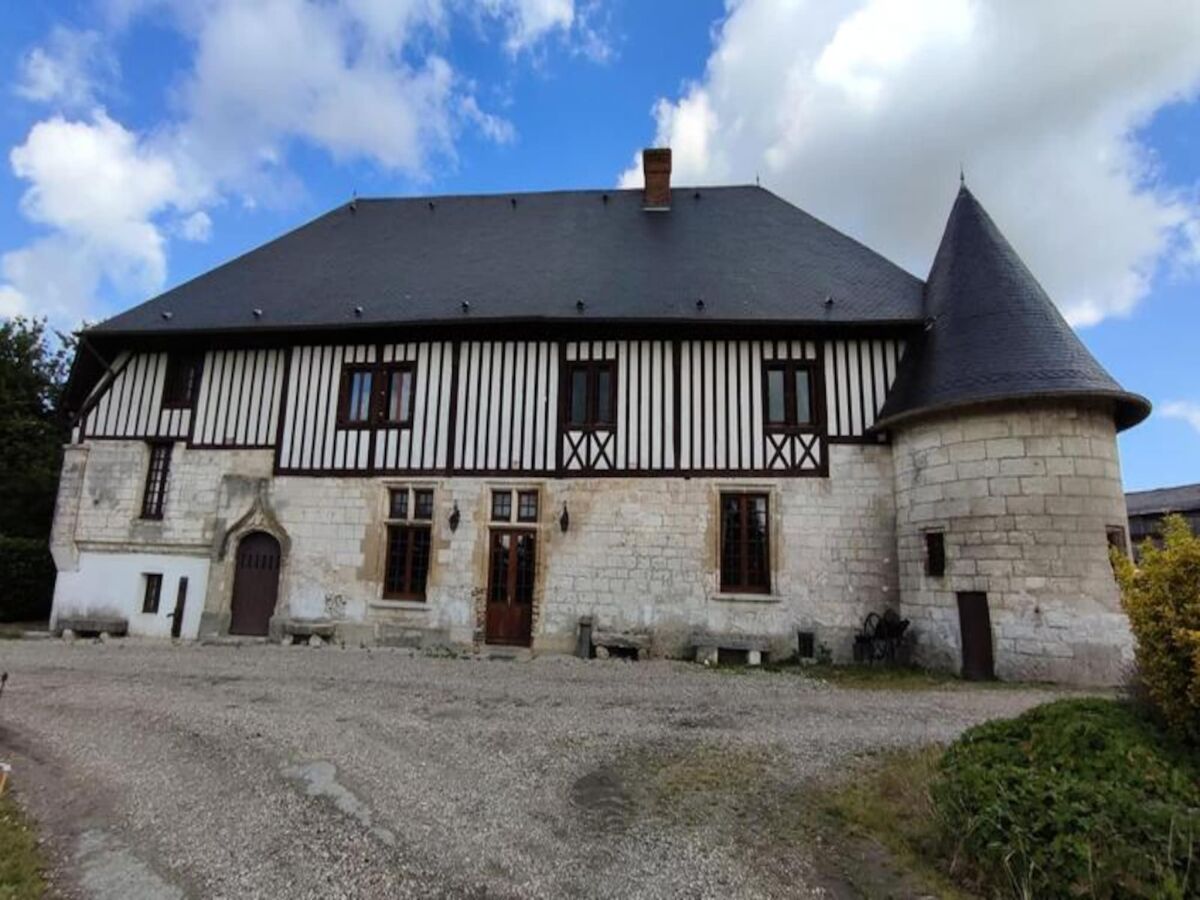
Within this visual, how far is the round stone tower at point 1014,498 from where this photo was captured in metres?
7.78

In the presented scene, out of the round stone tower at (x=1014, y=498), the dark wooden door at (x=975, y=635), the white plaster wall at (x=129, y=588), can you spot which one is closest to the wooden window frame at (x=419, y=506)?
the white plaster wall at (x=129, y=588)

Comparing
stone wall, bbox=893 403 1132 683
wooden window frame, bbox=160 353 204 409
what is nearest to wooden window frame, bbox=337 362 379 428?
wooden window frame, bbox=160 353 204 409

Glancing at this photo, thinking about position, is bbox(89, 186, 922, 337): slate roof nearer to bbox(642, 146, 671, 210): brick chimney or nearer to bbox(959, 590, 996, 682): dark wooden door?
bbox(642, 146, 671, 210): brick chimney

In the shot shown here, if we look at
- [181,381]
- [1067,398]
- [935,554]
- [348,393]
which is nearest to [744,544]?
[935,554]

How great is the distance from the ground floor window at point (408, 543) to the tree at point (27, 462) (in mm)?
7773

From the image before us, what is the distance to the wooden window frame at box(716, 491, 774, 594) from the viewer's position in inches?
387

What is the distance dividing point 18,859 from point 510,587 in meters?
7.44

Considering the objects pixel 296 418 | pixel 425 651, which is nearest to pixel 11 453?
pixel 296 418

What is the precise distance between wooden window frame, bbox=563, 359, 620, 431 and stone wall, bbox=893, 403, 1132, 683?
4.74 m

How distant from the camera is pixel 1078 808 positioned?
2.74m

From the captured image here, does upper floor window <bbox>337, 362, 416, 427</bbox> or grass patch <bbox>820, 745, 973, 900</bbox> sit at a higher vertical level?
upper floor window <bbox>337, 362, 416, 427</bbox>

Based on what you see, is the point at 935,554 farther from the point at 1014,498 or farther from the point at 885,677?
the point at 885,677

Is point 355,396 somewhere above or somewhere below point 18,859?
above

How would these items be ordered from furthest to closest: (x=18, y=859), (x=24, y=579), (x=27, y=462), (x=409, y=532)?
(x=27, y=462) → (x=24, y=579) → (x=409, y=532) → (x=18, y=859)
